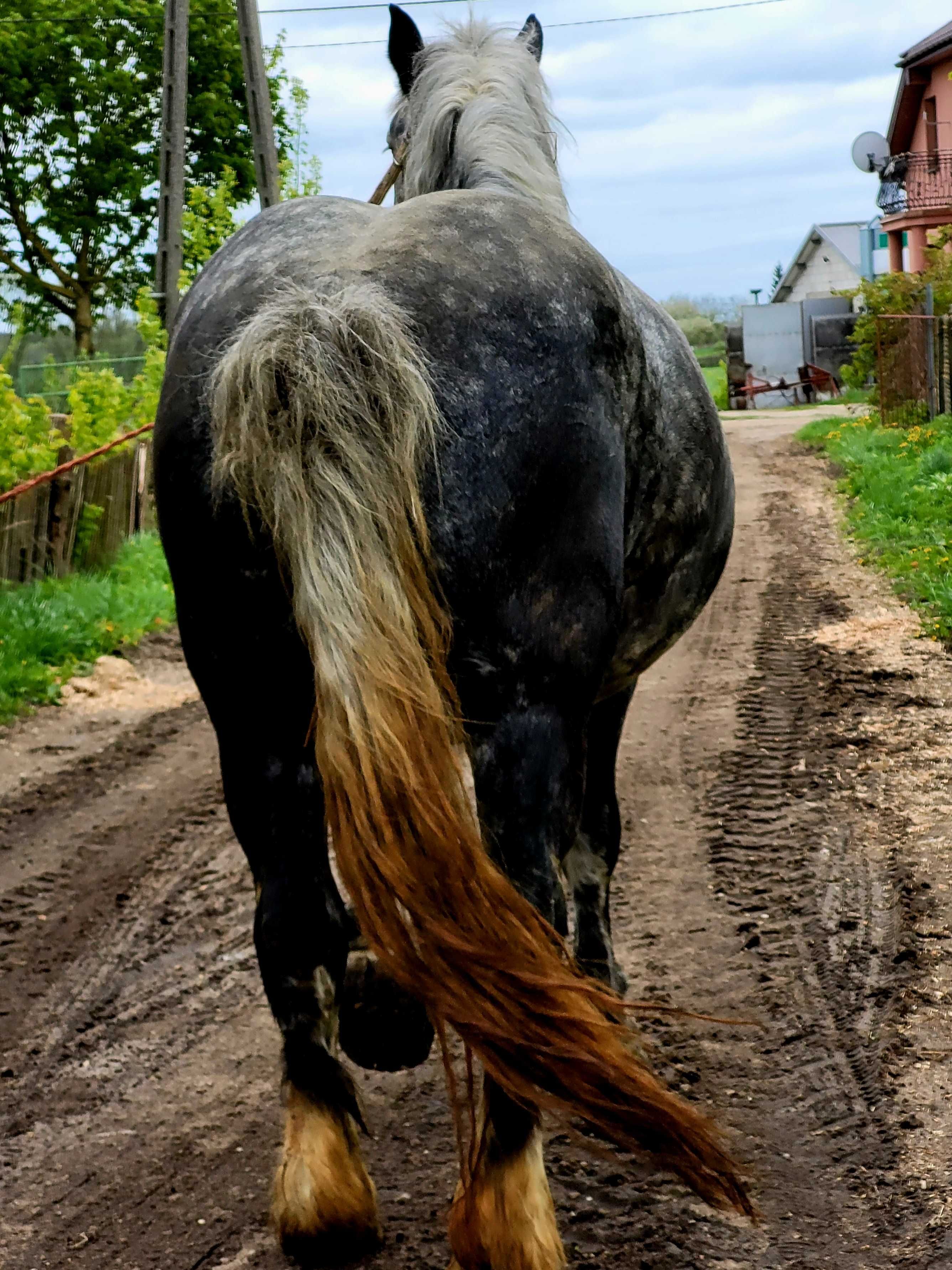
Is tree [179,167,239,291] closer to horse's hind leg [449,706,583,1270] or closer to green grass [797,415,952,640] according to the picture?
green grass [797,415,952,640]

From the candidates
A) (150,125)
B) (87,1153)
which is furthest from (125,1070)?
(150,125)

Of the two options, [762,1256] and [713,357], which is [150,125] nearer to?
[713,357]

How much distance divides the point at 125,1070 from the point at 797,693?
4.53 m

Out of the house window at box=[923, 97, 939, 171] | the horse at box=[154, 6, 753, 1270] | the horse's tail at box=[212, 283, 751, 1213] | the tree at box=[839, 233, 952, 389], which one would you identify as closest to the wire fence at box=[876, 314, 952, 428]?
the tree at box=[839, 233, 952, 389]

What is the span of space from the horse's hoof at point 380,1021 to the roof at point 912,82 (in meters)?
36.9

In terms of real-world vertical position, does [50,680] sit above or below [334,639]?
below

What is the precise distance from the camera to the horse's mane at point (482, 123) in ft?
9.90

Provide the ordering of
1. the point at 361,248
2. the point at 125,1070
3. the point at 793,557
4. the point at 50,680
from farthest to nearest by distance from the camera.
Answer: the point at 793,557 → the point at 50,680 → the point at 125,1070 → the point at 361,248

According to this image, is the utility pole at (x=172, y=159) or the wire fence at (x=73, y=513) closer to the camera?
the wire fence at (x=73, y=513)

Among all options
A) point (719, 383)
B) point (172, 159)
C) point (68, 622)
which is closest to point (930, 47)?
point (719, 383)

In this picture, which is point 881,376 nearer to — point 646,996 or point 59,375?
point 59,375

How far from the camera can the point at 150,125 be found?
3659cm

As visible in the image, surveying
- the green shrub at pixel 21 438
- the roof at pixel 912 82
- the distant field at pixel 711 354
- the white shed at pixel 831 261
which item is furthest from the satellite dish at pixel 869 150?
the green shrub at pixel 21 438

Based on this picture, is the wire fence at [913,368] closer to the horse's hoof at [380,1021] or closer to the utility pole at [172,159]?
the utility pole at [172,159]
